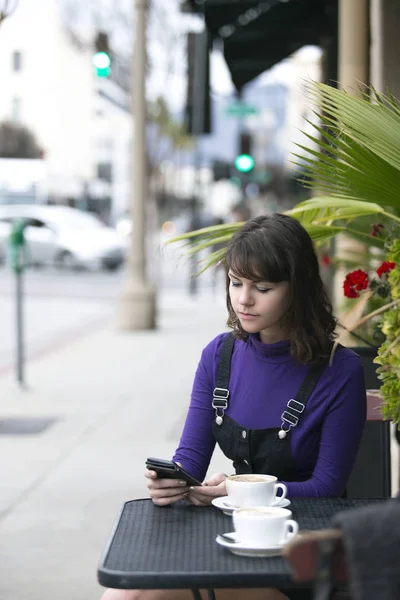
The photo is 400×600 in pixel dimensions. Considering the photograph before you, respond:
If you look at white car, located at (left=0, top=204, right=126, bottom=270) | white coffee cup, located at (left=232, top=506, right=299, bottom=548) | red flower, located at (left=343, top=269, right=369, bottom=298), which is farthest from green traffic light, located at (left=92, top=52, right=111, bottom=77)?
white car, located at (left=0, top=204, right=126, bottom=270)

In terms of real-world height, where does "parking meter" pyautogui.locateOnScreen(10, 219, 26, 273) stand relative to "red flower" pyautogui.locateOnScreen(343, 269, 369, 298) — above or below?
below

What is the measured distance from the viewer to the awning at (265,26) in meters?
10.6

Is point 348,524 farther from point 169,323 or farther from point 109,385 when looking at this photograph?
point 169,323

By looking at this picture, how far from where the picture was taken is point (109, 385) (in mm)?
10828

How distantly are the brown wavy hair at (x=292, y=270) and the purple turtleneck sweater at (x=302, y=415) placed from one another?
5 centimetres

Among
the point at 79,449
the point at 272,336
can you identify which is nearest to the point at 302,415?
the point at 272,336

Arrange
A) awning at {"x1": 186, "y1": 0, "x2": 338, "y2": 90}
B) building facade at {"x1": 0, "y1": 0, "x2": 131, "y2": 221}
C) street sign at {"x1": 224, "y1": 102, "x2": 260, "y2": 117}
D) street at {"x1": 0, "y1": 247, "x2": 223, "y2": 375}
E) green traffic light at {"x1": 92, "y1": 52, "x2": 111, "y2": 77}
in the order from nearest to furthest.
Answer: awning at {"x1": 186, "y1": 0, "x2": 338, "y2": 90} < green traffic light at {"x1": 92, "y1": 52, "x2": 111, "y2": 77} < street at {"x1": 0, "y1": 247, "x2": 223, "y2": 375} < street sign at {"x1": 224, "y1": 102, "x2": 260, "y2": 117} < building facade at {"x1": 0, "y1": 0, "x2": 131, "y2": 221}

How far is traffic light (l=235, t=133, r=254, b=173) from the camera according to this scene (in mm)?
19312


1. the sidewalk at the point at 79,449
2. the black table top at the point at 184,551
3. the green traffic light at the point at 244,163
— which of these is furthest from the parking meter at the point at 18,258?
the green traffic light at the point at 244,163

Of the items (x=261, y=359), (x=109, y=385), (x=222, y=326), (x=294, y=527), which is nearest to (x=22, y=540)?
(x=261, y=359)

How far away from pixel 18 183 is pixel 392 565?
1491 inches

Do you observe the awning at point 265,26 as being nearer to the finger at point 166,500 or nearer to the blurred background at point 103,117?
the blurred background at point 103,117

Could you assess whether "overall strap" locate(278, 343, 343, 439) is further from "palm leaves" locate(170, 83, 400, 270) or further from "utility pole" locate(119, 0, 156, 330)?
"utility pole" locate(119, 0, 156, 330)

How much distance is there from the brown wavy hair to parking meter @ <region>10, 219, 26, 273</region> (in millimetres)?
7369
